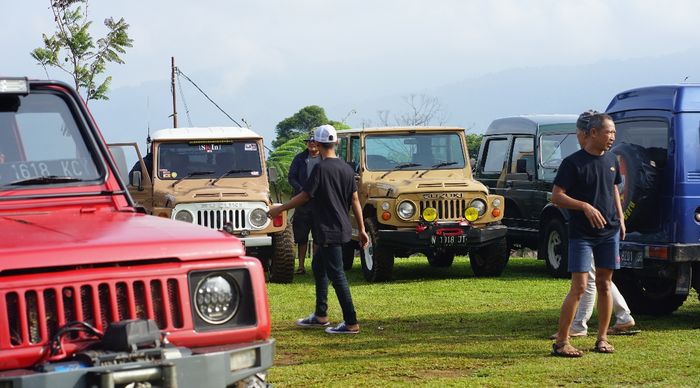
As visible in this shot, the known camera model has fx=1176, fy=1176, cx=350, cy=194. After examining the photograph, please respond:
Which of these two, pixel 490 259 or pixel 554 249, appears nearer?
pixel 490 259

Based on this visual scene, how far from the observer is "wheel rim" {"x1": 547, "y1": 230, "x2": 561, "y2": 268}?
15492 millimetres

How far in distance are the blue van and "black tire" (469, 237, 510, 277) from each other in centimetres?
491

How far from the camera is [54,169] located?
6219 millimetres

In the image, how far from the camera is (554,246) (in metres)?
15.6

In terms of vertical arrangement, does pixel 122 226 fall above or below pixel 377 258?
above

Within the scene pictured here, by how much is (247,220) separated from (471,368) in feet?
21.6

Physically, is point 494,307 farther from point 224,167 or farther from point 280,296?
point 224,167

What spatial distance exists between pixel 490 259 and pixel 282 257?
275 cm

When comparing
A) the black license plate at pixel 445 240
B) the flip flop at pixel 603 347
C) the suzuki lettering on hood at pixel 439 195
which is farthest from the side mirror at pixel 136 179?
the flip flop at pixel 603 347

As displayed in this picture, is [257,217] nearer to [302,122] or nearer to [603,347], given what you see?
[603,347]

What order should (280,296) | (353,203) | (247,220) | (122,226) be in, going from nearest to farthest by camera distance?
(122,226)
(353,203)
(280,296)
(247,220)

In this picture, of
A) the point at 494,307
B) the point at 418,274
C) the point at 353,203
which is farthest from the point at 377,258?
the point at 353,203

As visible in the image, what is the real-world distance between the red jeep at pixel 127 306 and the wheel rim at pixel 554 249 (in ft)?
34.0

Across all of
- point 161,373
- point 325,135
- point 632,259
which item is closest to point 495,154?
point 632,259
